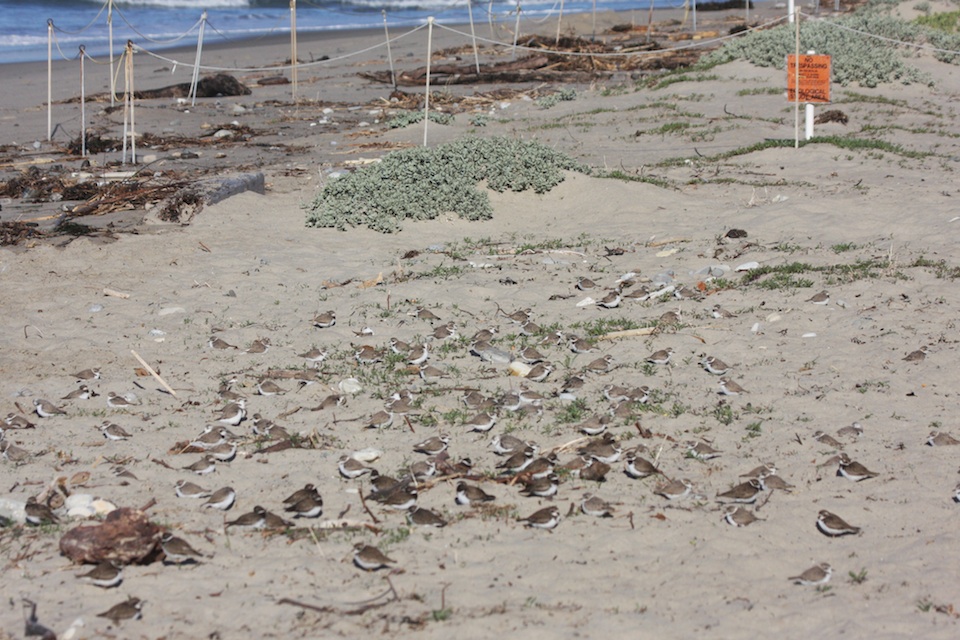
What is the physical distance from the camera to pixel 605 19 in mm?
35531

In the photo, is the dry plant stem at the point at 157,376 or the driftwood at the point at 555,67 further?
the driftwood at the point at 555,67

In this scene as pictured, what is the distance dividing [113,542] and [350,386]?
2267 millimetres

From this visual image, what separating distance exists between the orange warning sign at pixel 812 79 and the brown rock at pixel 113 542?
10.8 metres

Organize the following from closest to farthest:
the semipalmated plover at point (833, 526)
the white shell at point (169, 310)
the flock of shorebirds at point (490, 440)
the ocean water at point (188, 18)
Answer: the semipalmated plover at point (833, 526), the flock of shorebirds at point (490, 440), the white shell at point (169, 310), the ocean water at point (188, 18)

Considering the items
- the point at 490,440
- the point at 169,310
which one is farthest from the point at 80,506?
the point at 169,310

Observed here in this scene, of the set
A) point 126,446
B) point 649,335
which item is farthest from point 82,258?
point 649,335

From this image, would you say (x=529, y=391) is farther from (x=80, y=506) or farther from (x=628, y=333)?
(x=80, y=506)

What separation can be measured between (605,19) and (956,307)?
99.8ft

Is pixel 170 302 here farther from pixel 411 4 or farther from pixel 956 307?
pixel 411 4

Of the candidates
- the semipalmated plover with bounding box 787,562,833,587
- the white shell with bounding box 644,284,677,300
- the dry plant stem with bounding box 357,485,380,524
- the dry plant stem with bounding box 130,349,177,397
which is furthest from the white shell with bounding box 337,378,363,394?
the semipalmated plover with bounding box 787,562,833,587

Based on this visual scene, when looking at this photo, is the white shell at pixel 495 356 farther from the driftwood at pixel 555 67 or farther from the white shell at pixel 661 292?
the driftwood at pixel 555 67

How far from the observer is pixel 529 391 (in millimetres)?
6121

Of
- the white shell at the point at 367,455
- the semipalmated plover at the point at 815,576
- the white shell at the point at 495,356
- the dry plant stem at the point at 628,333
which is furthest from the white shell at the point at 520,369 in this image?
the semipalmated plover at the point at 815,576

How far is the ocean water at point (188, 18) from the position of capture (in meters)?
31.9
